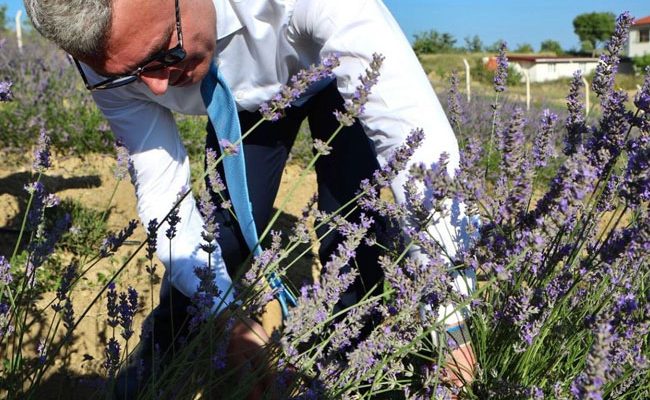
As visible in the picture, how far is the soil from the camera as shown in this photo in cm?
263

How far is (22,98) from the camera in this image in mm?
5121

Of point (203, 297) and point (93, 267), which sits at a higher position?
point (203, 297)

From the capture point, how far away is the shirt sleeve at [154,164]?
7.41 feet

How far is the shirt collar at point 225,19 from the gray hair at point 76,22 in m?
0.51

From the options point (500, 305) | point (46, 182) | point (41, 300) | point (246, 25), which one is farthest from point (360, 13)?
point (46, 182)

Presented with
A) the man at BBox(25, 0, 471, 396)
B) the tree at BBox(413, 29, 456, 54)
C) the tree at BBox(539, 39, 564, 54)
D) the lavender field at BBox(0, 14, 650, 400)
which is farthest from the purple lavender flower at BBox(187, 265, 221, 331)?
the tree at BBox(539, 39, 564, 54)

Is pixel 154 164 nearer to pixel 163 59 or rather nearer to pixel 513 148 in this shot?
pixel 163 59

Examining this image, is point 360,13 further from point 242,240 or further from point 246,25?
point 242,240

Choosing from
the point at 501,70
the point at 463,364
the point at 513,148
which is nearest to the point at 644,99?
the point at 513,148

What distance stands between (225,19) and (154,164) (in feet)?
1.83

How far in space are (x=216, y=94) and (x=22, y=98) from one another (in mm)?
3506

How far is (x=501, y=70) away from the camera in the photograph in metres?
1.88

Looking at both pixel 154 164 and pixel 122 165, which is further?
pixel 154 164

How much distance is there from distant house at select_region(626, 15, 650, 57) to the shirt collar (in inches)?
2283
